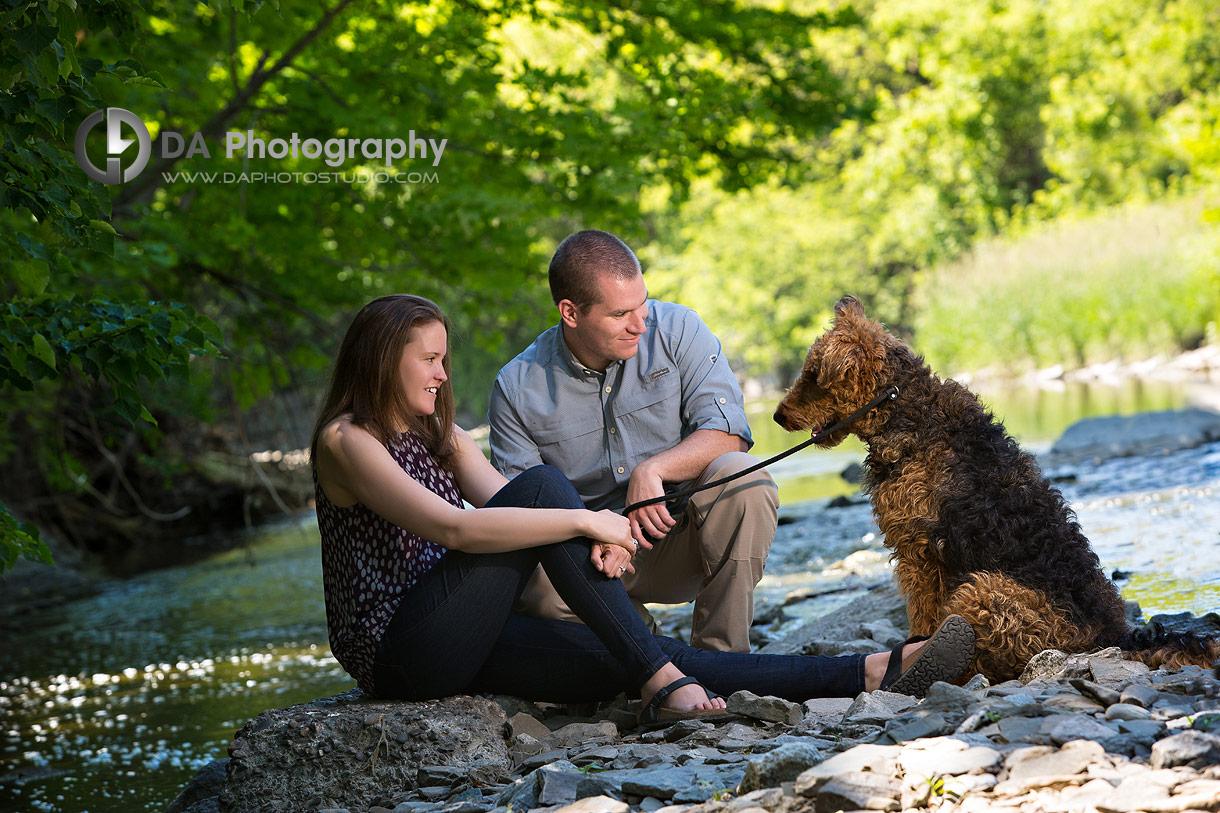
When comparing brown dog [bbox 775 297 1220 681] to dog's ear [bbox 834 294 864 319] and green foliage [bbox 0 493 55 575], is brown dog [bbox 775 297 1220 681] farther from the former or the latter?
green foliage [bbox 0 493 55 575]

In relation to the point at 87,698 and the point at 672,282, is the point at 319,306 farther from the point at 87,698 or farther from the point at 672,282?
the point at 672,282

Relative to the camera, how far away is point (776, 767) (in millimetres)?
2646

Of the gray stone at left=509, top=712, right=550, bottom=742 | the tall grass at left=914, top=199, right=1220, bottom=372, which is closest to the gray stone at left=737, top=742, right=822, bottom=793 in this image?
the gray stone at left=509, top=712, right=550, bottom=742

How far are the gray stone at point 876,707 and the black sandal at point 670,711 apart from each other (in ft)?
1.45

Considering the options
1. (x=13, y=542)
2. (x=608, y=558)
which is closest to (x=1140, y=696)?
(x=608, y=558)

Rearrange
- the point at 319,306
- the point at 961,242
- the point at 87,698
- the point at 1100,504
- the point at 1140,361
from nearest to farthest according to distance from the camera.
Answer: the point at 87,698
the point at 1100,504
the point at 319,306
the point at 1140,361
the point at 961,242

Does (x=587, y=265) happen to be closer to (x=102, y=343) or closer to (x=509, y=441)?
(x=509, y=441)

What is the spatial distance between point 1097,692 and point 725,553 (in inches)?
58.5

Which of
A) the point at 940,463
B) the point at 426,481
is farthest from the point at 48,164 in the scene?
the point at 940,463

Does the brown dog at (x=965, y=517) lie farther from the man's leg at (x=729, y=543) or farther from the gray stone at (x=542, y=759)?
the gray stone at (x=542, y=759)

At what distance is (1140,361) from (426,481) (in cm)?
2117

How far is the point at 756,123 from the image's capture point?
10469 millimetres

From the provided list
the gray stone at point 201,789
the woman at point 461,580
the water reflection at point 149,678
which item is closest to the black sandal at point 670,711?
the woman at point 461,580

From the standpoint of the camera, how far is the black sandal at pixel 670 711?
346cm
